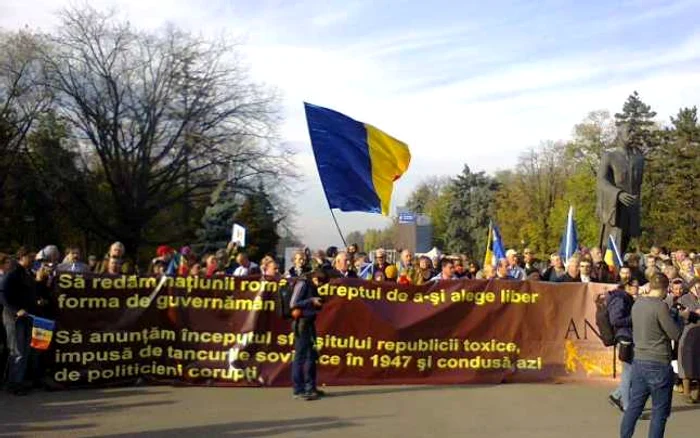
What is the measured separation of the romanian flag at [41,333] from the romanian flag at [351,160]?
4.10 m

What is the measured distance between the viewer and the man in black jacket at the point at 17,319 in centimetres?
984

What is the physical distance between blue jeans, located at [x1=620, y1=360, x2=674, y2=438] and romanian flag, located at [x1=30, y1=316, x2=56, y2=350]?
6.80 metres

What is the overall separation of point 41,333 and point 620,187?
393 inches

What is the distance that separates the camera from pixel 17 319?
9953 mm

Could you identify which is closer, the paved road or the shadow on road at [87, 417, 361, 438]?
the shadow on road at [87, 417, 361, 438]

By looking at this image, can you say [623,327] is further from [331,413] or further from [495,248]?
[495,248]

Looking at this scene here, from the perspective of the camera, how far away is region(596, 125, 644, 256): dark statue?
14273 mm

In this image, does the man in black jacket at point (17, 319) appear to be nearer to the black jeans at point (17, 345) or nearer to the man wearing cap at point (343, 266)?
the black jeans at point (17, 345)

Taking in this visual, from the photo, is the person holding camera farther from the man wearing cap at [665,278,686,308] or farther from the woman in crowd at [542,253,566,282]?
the woman in crowd at [542,253,566,282]

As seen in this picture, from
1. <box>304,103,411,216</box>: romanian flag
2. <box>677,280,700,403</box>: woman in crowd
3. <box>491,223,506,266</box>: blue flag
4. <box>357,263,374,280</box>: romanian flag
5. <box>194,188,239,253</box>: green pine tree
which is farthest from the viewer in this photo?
<box>194,188,239,253</box>: green pine tree

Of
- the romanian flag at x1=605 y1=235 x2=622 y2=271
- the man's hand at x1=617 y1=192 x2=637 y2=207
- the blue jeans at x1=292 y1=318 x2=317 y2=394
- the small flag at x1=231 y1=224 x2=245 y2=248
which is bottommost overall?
the blue jeans at x1=292 y1=318 x2=317 y2=394

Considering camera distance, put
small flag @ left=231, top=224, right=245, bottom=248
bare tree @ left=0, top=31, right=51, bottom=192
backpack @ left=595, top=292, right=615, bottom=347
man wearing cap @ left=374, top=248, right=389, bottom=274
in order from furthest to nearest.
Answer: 1. bare tree @ left=0, top=31, right=51, bottom=192
2. small flag @ left=231, top=224, right=245, bottom=248
3. man wearing cap @ left=374, top=248, right=389, bottom=274
4. backpack @ left=595, top=292, right=615, bottom=347

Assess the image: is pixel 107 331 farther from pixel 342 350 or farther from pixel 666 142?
pixel 666 142

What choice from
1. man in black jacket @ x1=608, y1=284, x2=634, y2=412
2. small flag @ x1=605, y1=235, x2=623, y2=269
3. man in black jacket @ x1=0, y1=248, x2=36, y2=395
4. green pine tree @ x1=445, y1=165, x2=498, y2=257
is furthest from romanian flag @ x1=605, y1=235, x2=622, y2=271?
green pine tree @ x1=445, y1=165, x2=498, y2=257
